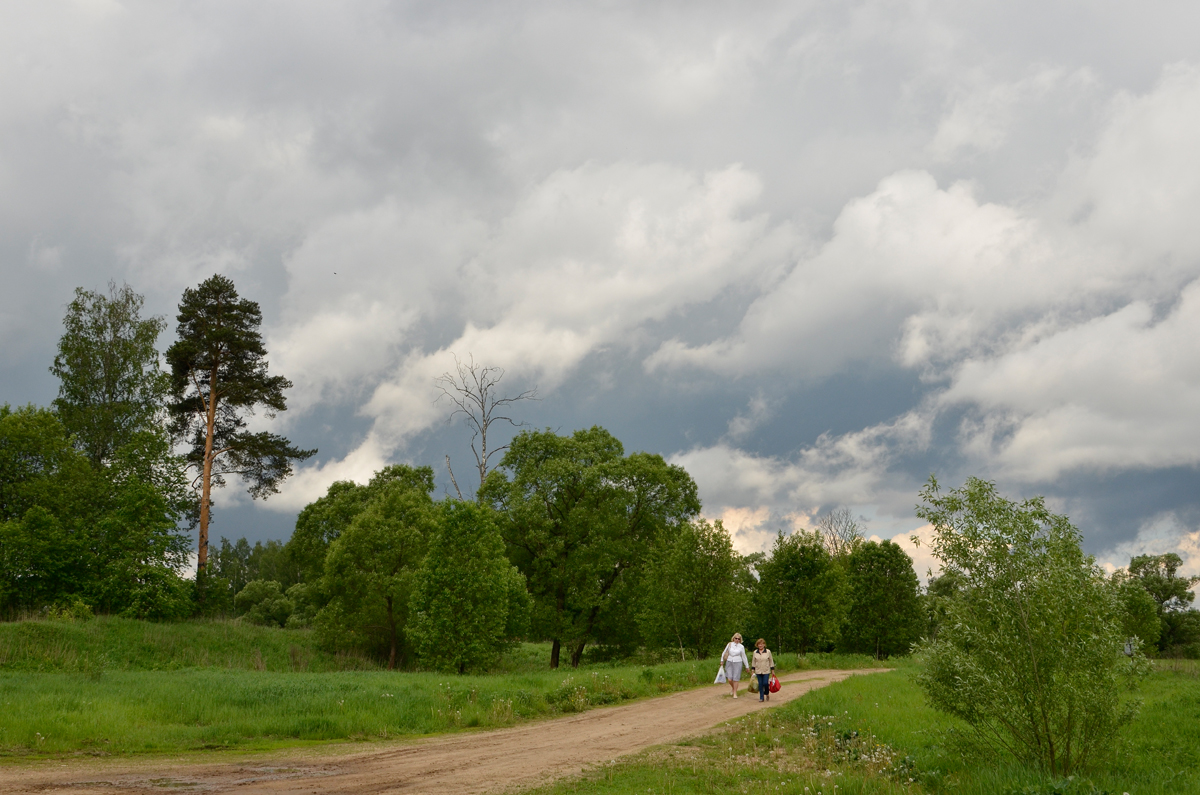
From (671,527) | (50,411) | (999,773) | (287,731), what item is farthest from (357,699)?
(50,411)

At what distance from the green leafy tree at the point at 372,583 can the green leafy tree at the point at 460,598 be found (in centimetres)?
850

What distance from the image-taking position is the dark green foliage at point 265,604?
63.9 meters

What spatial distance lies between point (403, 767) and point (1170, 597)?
76.7 metres

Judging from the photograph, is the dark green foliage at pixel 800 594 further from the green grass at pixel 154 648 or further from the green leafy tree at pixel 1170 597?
the green leafy tree at pixel 1170 597

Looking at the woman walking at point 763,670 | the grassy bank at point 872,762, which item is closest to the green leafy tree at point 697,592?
the woman walking at point 763,670

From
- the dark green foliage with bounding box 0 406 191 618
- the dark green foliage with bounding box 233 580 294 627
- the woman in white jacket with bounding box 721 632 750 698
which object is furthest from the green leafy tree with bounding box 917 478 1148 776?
the dark green foliage with bounding box 233 580 294 627

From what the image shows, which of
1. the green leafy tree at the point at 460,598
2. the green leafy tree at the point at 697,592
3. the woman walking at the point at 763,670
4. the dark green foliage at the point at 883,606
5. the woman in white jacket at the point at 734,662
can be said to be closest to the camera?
the woman walking at the point at 763,670

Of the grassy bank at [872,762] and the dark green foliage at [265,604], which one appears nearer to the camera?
the grassy bank at [872,762]

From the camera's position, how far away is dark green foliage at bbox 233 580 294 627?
210ft

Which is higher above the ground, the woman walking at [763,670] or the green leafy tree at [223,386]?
the green leafy tree at [223,386]

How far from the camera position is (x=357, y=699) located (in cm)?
1723

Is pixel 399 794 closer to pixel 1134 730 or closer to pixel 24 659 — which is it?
pixel 1134 730

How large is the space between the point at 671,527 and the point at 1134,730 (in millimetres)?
27513

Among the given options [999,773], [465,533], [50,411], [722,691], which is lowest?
[722,691]
